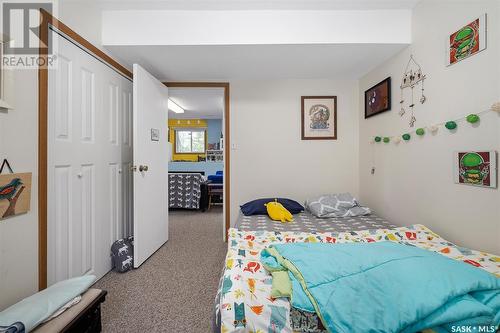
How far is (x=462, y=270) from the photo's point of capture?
31.3 inches

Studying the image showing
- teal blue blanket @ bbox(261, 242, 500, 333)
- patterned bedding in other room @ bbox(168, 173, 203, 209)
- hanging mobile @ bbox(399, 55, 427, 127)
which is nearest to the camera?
teal blue blanket @ bbox(261, 242, 500, 333)

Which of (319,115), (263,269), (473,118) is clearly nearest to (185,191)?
(319,115)

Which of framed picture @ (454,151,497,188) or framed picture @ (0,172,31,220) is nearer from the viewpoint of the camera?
framed picture @ (0,172,31,220)

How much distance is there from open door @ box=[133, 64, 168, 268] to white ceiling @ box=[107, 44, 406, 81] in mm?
182

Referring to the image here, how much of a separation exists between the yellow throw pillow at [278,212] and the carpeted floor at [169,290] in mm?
699

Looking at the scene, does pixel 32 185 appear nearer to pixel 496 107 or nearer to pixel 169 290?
pixel 169 290

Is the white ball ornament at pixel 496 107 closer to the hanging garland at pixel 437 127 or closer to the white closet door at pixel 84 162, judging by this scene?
the hanging garland at pixel 437 127

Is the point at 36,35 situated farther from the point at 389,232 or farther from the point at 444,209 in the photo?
the point at 444,209

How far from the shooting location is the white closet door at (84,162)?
1.44 m

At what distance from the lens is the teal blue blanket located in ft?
2.25

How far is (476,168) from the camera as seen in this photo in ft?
4.23

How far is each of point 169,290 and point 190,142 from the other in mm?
5985

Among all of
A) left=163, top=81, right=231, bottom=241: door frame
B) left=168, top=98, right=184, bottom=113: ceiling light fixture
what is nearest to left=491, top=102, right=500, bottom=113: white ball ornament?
left=163, top=81, right=231, bottom=241: door frame

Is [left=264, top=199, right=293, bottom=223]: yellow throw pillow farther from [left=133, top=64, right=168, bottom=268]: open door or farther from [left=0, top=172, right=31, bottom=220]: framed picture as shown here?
[left=0, top=172, right=31, bottom=220]: framed picture
